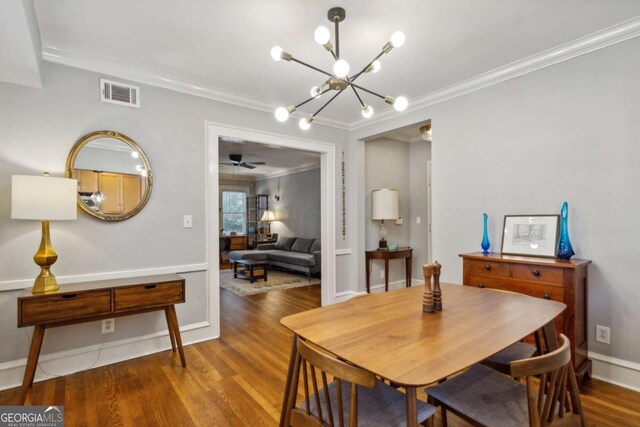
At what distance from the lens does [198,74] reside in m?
2.95

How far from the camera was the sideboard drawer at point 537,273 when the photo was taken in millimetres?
2258

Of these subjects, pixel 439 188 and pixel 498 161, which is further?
pixel 439 188

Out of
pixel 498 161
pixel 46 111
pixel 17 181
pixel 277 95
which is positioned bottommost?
pixel 17 181

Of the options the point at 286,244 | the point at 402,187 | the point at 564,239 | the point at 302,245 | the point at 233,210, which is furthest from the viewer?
the point at 233,210

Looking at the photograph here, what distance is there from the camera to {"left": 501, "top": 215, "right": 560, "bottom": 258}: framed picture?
253 cm

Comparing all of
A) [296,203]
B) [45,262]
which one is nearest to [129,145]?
[45,262]

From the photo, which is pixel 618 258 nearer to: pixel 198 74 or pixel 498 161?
pixel 498 161

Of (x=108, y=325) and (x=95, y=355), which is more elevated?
(x=108, y=325)

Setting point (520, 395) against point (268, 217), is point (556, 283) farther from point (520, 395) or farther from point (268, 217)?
point (268, 217)

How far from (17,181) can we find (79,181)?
0.49m

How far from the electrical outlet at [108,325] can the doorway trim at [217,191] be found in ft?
2.79

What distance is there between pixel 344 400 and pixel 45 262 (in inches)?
89.9

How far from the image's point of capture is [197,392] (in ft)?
7.43

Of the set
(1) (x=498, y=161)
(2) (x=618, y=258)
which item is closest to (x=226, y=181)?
(1) (x=498, y=161)
